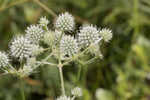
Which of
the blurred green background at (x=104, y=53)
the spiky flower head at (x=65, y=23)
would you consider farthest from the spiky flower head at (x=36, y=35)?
the blurred green background at (x=104, y=53)

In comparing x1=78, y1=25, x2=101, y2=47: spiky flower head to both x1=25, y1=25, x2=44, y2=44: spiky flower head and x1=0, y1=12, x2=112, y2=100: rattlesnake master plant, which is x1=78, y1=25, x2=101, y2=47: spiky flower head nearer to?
x1=0, y1=12, x2=112, y2=100: rattlesnake master plant

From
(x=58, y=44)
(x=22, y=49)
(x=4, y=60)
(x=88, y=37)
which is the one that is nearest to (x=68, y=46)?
(x=58, y=44)

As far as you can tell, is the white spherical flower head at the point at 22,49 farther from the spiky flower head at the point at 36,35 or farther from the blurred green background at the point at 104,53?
the blurred green background at the point at 104,53

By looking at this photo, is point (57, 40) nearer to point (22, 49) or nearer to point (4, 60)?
point (22, 49)

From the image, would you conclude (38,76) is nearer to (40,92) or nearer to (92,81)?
(40,92)

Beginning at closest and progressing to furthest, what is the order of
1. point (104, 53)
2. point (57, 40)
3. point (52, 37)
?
point (52, 37) < point (57, 40) < point (104, 53)

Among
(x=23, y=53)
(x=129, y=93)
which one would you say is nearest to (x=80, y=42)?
(x=23, y=53)

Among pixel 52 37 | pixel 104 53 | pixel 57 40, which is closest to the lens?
pixel 52 37
